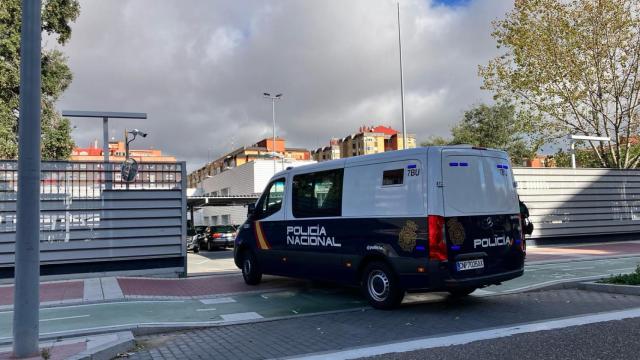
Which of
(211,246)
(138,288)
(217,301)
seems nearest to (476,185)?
(217,301)

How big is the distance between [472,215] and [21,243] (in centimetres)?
577

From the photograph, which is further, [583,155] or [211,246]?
A: [211,246]

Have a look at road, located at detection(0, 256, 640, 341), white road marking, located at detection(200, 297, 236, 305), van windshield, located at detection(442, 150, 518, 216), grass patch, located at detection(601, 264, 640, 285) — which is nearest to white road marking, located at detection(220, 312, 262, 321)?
road, located at detection(0, 256, 640, 341)

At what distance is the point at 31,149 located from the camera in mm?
5551

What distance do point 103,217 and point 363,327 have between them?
7.60m

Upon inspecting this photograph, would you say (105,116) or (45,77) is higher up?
(45,77)

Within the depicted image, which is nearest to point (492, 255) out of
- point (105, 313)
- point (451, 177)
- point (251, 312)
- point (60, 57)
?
point (451, 177)

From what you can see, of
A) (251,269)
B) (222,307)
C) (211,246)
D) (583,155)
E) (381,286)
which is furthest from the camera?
(211,246)

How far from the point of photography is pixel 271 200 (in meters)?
10.7

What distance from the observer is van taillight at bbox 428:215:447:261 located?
7.41 m

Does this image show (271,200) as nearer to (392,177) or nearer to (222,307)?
(222,307)

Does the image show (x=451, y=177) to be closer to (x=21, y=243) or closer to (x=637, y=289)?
(x=637, y=289)

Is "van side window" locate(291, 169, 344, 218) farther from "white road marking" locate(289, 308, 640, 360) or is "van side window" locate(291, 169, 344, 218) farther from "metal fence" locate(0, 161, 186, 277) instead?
"metal fence" locate(0, 161, 186, 277)

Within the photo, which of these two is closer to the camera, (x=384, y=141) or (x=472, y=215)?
(x=472, y=215)
